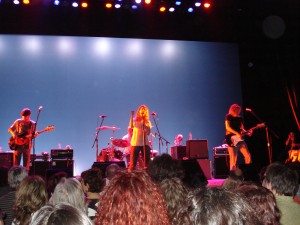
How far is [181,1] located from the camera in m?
9.51

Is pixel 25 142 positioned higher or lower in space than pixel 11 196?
higher

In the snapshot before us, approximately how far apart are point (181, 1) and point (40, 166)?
17.7 feet

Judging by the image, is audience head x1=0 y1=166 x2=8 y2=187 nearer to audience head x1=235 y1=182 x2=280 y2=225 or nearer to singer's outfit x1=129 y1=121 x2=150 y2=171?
singer's outfit x1=129 y1=121 x2=150 y2=171

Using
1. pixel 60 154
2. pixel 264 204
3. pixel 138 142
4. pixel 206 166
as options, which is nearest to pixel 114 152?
pixel 60 154

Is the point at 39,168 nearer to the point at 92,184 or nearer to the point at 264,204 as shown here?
the point at 92,184

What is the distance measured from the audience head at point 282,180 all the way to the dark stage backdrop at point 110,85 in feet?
28.1

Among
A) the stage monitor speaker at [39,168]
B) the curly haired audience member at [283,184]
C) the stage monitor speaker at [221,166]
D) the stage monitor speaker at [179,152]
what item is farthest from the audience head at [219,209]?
the stage monitor speaker at [221,166]

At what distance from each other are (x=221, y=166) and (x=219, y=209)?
9417mm

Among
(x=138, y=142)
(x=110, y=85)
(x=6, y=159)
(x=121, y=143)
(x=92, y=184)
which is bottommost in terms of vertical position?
(x=92, y=184)

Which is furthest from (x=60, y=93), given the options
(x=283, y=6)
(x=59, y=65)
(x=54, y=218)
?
(x=54, y=218)

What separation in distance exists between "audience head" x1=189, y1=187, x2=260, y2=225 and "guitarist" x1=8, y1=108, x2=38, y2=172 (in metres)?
7.52

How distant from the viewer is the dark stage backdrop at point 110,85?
1110cm

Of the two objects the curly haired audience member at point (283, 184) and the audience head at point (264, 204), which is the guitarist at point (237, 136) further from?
the audience head at point (264, 204)

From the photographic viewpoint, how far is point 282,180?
3.18 meters
